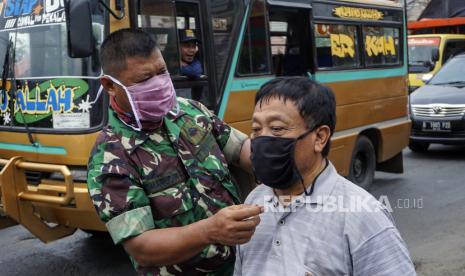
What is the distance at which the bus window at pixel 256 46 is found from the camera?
5.03 m

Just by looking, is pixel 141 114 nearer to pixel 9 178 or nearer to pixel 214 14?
pixel 9 178

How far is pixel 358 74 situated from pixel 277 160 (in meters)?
5.15

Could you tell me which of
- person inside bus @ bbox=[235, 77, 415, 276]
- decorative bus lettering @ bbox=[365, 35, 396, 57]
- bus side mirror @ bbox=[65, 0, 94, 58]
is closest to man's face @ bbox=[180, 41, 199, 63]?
bus side mirror @ bbox=[65, 0, 94, 58]

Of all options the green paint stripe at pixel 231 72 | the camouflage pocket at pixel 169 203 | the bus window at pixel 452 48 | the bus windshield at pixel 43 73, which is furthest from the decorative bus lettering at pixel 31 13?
the bus window at pixel 452 48

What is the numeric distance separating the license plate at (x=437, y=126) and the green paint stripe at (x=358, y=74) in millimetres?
1916

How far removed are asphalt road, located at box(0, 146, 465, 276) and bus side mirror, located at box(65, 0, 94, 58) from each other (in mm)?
2015

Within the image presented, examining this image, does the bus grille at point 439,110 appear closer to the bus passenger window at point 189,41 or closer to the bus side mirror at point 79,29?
the bus passenger window at point 189,41

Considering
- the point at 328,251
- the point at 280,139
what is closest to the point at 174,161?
the point at 280,139

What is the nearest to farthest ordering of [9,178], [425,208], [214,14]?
[9,178] → [214,14] → [425,208]

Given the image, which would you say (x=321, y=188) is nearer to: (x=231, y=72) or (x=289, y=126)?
(x=289, y=126)

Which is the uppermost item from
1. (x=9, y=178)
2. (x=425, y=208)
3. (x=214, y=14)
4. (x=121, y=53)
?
(x=214, y=14)

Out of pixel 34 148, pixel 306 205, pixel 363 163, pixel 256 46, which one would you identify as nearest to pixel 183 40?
pixel 256 46

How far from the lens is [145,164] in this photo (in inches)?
74.8

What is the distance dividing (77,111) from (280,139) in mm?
2626
